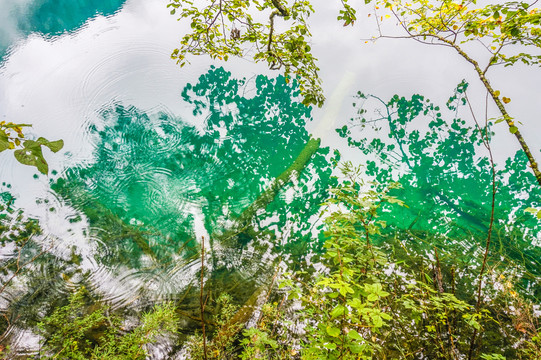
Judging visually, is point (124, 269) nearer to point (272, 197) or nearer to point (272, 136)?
point (272, 197)

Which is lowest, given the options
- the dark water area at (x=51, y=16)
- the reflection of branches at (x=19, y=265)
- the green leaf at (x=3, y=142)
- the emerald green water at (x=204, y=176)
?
the reflection of branches at (x=19, y=265)

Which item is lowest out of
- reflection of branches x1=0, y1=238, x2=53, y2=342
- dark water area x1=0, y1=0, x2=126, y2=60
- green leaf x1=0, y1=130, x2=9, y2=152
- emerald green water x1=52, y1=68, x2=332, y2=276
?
reflection of branches x1=0, y1=238, x2=53, y2=342

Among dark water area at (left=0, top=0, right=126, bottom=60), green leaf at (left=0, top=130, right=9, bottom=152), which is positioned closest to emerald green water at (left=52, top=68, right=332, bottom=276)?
dark water area at (left=0, top=0, right=126, bottom=60)

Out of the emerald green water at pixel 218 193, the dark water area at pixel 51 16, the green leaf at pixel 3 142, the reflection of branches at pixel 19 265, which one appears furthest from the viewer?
the dark water area at pixel 51 16

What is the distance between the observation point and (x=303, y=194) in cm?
411

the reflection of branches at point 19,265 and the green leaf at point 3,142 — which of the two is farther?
the reflection of branches at point 19,265

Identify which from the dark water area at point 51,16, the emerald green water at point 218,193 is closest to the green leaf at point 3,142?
the emerald green water at point 218,193

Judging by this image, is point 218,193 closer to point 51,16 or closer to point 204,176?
point 204,176

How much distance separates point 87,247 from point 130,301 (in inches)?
38.9

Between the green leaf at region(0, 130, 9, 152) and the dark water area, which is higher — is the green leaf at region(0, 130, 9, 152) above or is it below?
below

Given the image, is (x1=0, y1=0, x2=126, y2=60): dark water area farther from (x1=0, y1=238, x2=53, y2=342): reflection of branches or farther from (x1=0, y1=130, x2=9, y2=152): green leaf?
(x1=0, y1=130, x2=9, y2=152): green leaf

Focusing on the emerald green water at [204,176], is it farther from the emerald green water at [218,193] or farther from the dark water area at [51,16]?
the dark water area at [51,16]

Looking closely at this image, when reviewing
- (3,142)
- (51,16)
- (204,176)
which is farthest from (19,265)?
(51,16)

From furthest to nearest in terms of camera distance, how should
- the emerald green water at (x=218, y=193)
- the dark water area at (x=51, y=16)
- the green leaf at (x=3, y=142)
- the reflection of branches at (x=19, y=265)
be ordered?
the dark water area at (x=51, y=16) → the emerald green water at (x=218, y=193) → the reflection of branches at (x=19, y=265) → the green leaf at (x=3, y=142)
